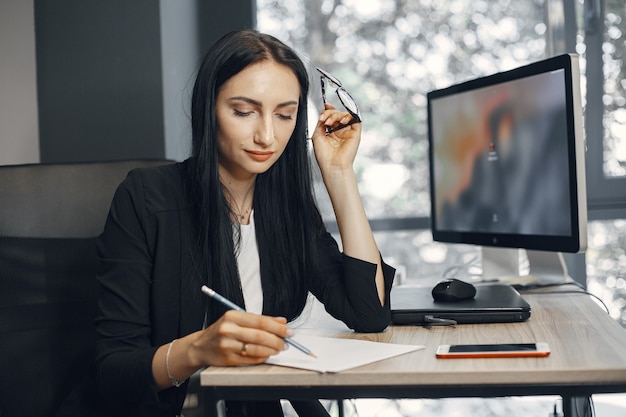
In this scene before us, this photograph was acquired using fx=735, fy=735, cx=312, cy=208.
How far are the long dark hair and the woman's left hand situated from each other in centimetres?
4

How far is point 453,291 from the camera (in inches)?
59.4

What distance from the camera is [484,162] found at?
1789 millimetres

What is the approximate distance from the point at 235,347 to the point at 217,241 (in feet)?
1.28

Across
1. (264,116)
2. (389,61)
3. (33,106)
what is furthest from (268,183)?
(389,61)

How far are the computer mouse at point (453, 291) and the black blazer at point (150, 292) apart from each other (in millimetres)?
114

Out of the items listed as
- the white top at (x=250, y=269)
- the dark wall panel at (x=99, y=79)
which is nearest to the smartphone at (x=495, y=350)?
the white top at (x=250, y=269)

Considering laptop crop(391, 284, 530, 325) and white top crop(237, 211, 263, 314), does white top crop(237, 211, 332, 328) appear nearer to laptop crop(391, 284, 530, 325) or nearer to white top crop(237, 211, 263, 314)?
white top crop(237, 211, 263, 314)

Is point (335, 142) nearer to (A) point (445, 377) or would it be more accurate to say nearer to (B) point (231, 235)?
(B) point (231, 235)

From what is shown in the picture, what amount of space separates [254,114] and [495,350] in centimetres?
63

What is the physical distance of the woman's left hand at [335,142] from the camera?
155cm

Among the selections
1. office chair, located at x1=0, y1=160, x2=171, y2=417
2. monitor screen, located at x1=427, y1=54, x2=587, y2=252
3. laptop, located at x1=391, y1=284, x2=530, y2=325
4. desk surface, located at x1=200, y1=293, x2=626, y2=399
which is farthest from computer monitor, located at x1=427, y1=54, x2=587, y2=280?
office chair, located at x1=0, y1=160, x2=171, y2=417

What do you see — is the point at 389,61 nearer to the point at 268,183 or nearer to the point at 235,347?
the point at 268,183

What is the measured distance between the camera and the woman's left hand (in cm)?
155

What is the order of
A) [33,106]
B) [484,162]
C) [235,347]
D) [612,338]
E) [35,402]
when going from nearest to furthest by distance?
[235,347] → [612,338] → [35,402] → [484,162] → [33,106]
